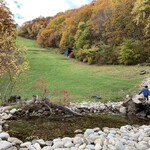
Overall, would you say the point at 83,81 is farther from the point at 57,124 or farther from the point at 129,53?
the point at 57,124

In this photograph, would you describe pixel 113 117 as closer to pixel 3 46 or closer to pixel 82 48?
pixel 3 46

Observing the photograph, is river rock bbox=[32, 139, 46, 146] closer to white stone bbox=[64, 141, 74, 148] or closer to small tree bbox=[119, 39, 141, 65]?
white stone bbox=[64, 141, 74, 148]

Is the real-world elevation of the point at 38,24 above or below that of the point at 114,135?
above

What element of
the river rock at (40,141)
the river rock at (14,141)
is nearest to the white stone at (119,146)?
the river rock at (40,141)

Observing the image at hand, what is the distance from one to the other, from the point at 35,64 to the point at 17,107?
85.2 feet

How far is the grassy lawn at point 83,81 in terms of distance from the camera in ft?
81.1

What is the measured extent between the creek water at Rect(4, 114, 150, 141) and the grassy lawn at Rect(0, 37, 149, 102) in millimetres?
4924

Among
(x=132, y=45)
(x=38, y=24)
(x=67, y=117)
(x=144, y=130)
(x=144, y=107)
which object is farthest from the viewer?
(x=38, y=24)

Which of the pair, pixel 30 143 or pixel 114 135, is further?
pixel 114 135

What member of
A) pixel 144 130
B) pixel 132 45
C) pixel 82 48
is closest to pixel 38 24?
pixel 82 48

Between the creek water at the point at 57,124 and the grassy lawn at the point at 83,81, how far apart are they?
4924 millimetres

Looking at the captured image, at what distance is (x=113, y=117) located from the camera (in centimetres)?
1731

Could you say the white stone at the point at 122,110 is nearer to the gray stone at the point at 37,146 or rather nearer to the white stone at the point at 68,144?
the white stone at the point at 68,144

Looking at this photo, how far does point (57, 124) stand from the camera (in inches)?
578
